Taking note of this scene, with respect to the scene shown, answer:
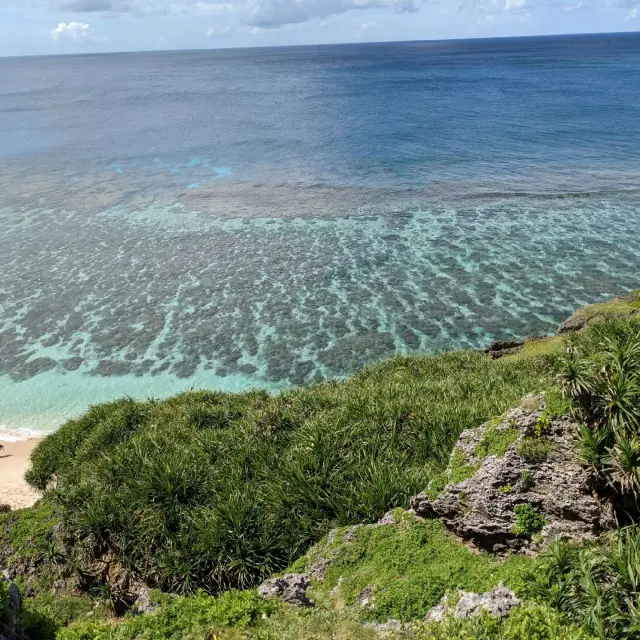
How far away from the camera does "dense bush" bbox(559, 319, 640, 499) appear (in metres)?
9.77

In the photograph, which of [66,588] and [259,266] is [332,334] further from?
[66,588]

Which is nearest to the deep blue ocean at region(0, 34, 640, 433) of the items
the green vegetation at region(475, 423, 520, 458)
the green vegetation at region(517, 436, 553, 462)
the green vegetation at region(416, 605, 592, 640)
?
the green vegetation at region(475, 423, 520, 458)

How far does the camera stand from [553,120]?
87250mm

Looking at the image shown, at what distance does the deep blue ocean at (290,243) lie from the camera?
3247cm

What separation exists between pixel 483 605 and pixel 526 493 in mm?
2722

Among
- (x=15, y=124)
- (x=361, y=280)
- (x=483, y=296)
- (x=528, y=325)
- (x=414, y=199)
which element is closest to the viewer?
(x=528, y=325)

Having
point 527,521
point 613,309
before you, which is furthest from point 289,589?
point 613,309

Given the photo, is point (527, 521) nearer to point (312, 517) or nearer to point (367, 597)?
point (367, 597)

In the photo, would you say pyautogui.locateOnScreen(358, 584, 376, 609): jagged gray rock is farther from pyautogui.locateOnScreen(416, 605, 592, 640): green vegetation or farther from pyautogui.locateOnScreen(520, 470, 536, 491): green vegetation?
pyautogui.locateOnScreen(520, 470, 536, 491): green vegetation

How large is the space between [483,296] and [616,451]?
2808cm

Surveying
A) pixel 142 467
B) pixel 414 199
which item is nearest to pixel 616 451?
pixel 142 467

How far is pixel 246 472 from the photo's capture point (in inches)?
600

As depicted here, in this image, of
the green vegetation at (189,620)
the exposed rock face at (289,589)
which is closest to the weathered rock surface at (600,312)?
the exposed rock face at (289,589)

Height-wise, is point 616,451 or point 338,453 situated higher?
point 616,451
